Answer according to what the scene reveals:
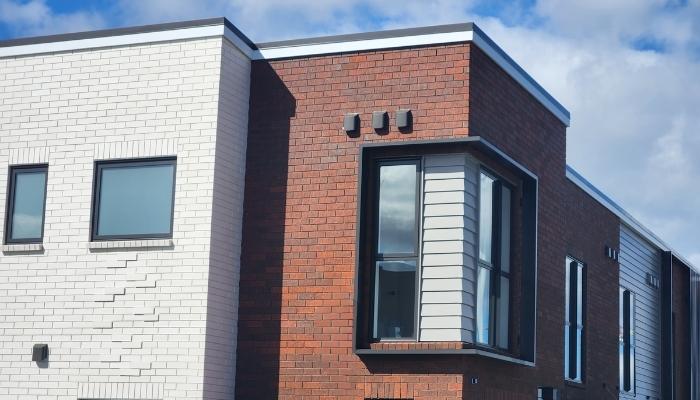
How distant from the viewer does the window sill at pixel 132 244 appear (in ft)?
46.0

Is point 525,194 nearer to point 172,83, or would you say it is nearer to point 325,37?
point 325,37

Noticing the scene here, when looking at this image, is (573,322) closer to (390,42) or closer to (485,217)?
(485,217)

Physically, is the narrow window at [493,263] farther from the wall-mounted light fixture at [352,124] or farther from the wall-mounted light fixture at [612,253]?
the wall-mounted light fixture at [612,253]

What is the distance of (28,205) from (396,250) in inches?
185

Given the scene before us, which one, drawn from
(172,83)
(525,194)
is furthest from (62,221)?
(525,194)

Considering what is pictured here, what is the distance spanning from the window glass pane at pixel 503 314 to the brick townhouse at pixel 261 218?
1.7 inches

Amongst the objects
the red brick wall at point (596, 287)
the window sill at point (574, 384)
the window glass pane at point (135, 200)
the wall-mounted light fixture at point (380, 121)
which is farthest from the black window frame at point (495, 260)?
the window glass pane at point (135, 200)

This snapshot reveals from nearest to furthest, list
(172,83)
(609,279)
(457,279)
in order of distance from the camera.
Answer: (457,279)
(172,83)
(609,279)

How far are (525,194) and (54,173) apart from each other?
20.1 ft

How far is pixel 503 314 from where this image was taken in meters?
15.2

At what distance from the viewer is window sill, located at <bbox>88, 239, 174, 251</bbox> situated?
14.0 m

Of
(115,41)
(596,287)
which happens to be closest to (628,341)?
(596,287)

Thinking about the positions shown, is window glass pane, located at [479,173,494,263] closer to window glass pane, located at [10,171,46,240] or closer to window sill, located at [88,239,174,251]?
window sill, located at [88,239,174,251]

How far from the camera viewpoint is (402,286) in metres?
13.9
